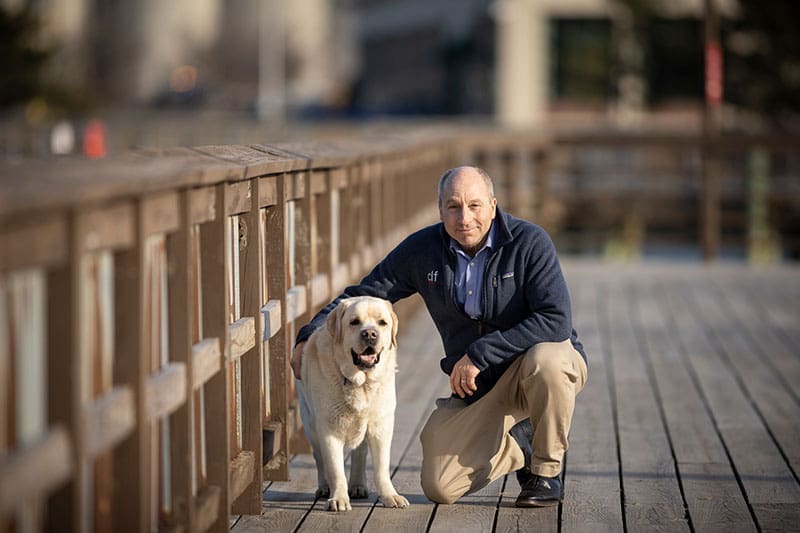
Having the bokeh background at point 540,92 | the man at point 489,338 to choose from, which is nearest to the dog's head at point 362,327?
the man at point 489,338

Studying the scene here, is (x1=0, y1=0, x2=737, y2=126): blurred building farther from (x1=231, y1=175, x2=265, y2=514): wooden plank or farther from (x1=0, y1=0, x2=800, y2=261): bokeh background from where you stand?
(x1=231, y1=175, x2=265, y2=514): wooden plank

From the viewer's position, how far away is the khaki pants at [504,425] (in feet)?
17.2

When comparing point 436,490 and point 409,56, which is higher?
point 409,56

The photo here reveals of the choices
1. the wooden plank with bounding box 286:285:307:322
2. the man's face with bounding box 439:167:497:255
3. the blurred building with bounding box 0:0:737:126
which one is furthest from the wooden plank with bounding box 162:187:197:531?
the blurred building with bounding box 0:0:737:126

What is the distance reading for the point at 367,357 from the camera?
510 cm

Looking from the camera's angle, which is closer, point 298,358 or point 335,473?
point 335,473

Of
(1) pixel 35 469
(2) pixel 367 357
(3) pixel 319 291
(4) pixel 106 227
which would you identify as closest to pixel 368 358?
(2) pixel 367 357

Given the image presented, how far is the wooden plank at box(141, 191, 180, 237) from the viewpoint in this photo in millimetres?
3688

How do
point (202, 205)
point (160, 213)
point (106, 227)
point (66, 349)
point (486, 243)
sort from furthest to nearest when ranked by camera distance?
point (486, 243) < point (202, 205) < point (160, 213) < point (106, 227) < point (66, 349)

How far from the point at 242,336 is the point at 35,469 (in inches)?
80.8

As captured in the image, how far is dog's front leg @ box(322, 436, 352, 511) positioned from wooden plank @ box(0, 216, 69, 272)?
2298mm

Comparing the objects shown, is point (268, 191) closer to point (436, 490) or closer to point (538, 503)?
point (436, 490)

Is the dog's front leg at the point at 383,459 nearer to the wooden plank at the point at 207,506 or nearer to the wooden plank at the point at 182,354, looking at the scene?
the wooden plank at the point at 207,506

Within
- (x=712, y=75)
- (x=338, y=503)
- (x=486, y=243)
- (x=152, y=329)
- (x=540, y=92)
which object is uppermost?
(x=540, y=92)
